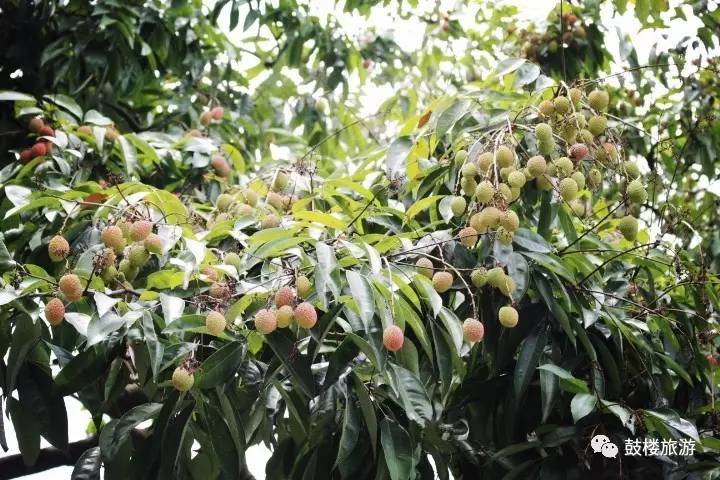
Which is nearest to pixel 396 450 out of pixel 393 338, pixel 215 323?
pixel 393 338

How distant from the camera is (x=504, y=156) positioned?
4.03 ft

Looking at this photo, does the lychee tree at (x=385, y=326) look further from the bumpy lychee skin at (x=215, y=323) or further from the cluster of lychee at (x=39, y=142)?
the cluster of lychee at (x=39, y=142)

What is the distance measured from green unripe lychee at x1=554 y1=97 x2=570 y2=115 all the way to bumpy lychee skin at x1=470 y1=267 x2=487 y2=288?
0.28 metres

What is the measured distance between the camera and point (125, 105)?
7.95 ft

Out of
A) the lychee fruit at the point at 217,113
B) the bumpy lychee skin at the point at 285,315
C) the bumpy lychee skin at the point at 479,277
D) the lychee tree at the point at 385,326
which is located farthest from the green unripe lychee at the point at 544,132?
the lychee fruit at the point at 217,113

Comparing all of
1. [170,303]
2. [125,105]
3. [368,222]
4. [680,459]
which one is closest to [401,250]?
[368,222]

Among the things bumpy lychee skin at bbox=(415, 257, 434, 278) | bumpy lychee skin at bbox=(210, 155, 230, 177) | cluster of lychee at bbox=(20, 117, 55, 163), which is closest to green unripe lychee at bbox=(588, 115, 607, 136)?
bumpy lychee skin at bbox=(415, 257, 434, 278)

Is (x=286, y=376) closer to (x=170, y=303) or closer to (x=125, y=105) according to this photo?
(x=170, y=303)

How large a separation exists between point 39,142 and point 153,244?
0.82 metres

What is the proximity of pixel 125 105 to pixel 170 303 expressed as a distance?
1456 mm

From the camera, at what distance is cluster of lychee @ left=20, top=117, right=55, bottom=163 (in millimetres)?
1812

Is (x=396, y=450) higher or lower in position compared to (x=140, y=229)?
lower

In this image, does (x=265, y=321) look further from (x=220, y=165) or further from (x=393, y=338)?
(x=220, y=165)

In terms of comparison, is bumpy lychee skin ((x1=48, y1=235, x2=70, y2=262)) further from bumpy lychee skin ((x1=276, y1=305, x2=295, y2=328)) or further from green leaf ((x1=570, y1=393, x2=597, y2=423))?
green leaf ((x1=570, y1=393, x2=597, y2=423))
